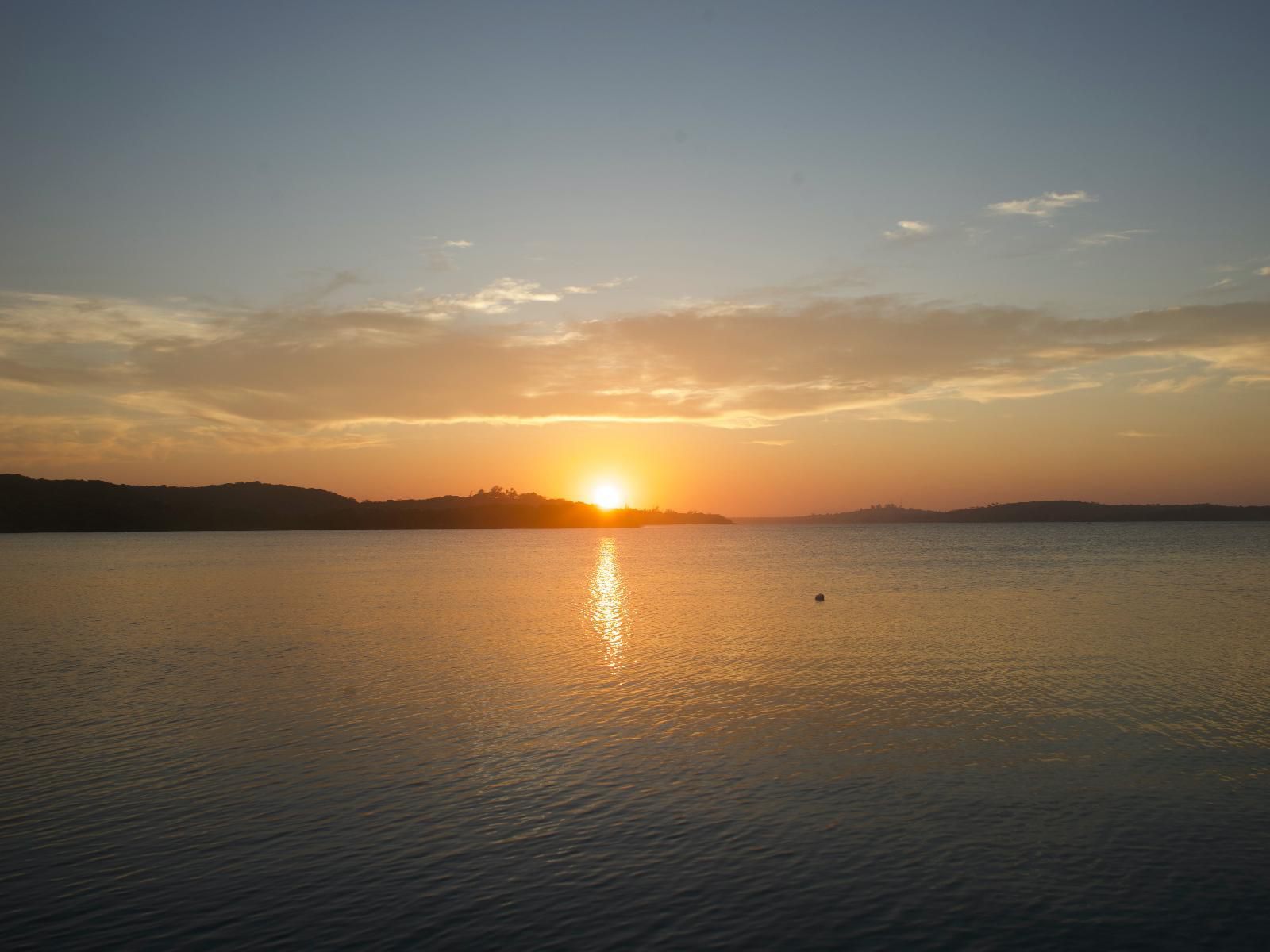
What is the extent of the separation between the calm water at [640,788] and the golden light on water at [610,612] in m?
1.10

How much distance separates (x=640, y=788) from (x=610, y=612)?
1789 inches

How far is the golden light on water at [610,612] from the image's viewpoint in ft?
152

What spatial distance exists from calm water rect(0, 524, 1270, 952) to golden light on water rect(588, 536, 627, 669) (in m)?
1.10

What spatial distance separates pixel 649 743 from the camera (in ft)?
87.2

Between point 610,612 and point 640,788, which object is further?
point 610,612

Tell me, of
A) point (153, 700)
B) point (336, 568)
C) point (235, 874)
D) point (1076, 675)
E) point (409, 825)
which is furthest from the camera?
point (336, 568)

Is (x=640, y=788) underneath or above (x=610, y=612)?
above

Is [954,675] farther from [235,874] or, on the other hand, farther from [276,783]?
[235,874]

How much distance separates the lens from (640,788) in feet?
72.7

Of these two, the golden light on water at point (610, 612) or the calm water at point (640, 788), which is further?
the golden light on water at point (610, 612)

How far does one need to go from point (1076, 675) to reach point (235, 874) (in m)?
33.9

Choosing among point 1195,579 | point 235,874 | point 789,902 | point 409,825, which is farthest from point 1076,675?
point 1195,579

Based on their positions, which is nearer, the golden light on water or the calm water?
the calm water

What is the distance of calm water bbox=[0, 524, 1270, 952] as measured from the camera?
15.1 meters
